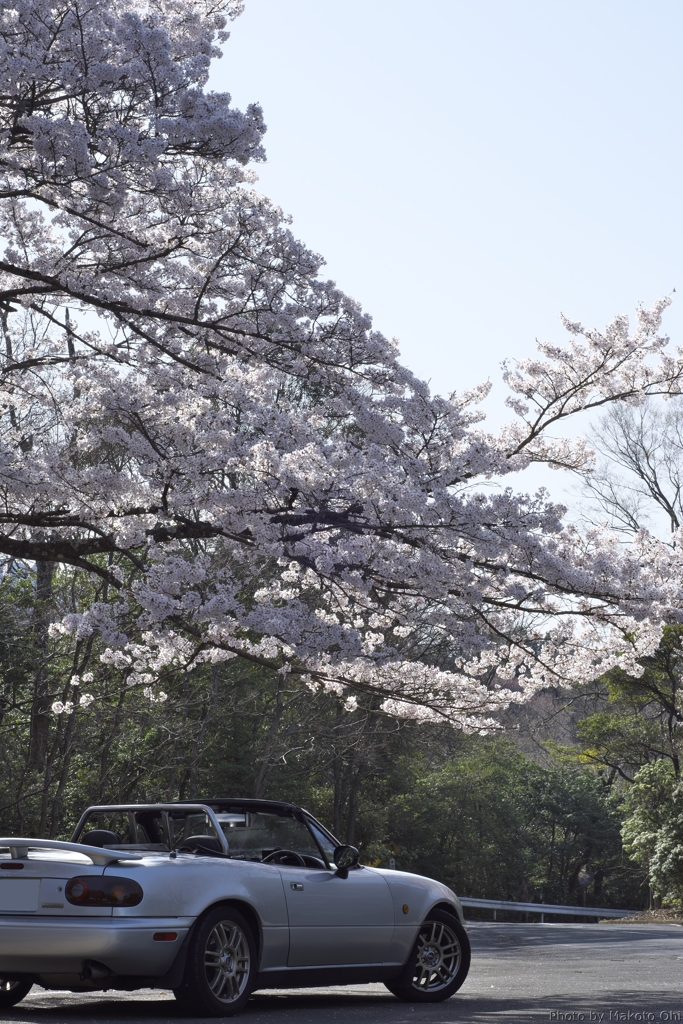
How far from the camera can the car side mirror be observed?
7.70 meters

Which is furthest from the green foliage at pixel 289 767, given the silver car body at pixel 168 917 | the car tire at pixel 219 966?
the car tire at pixel 219 966

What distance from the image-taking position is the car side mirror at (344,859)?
25.3ft

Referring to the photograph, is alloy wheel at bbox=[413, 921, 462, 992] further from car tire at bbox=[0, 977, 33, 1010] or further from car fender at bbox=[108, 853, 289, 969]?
car tire at bbox=[0, 977, 33, 1010]

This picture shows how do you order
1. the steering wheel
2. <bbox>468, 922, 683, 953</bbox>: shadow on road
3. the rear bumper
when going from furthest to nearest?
<bbox>468, 922, 683, 953</bbox>: shadow on road < the steering wheel < the rear bumper

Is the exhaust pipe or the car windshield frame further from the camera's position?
the car windshield frame

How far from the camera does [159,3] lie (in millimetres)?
10312

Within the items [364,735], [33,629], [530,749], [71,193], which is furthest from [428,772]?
[71,193]

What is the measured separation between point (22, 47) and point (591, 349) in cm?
647

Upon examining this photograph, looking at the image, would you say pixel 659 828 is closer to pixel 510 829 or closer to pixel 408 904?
pixel 510 829

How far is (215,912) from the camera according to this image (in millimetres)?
6617

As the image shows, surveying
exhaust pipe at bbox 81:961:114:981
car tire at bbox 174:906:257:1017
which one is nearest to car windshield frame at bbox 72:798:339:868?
car tire at bbox 174:906:257:1017

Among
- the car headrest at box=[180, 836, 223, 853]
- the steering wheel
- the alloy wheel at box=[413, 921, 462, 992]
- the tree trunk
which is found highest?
the tree trunk

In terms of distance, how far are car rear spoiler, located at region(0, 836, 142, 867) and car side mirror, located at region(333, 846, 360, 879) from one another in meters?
1.66

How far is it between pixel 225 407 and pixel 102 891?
17.4 feet
